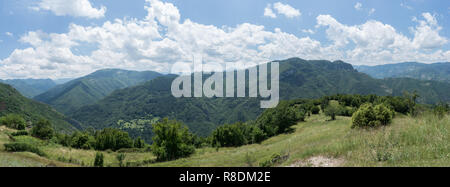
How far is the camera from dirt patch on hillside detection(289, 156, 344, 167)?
1066cm

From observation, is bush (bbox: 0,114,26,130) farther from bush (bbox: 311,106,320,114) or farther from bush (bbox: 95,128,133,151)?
Result: bush (bbox: 311,106,320,114)

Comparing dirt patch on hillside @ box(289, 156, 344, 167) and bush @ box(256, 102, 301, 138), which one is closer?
dirt patch on hillside @ box(289, 156, 344, 167)

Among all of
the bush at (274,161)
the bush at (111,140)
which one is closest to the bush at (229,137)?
the bush at (111,140)

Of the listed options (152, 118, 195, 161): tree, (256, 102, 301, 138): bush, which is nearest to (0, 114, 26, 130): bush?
(152, 118, 195, 161): tree

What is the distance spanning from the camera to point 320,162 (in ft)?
36.6

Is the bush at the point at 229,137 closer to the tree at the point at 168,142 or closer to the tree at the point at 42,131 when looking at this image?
the tree at the point at 168,142

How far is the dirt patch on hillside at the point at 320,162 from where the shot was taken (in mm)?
10661

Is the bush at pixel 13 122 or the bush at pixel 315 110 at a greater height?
the bush at pixel 315 110

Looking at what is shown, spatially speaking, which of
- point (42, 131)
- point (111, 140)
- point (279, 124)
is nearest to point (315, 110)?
point (279, 124)

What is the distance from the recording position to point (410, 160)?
9414mm

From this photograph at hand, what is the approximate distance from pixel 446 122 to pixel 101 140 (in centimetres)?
7257

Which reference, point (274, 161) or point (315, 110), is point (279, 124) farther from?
point (274, 161)
